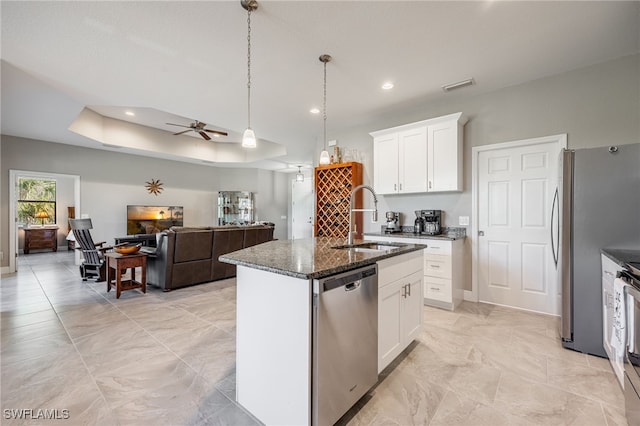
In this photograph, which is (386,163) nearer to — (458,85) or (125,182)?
(458,85)

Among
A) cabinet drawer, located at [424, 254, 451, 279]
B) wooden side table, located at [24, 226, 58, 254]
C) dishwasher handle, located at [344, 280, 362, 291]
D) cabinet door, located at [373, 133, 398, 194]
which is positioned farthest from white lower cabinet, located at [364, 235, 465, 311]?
wooden side table, located at [24, 226, 58, 254]

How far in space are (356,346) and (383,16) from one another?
8.19ft

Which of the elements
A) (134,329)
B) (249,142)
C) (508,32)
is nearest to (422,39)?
(508,32)

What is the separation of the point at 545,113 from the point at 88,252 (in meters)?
6.91

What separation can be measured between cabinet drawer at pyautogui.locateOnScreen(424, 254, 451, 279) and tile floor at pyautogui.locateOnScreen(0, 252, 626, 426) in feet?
1.46

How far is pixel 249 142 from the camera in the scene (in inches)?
104

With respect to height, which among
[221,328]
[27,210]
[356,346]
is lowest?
[221,328]

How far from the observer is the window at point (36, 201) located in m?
8.46

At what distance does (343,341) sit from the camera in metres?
1.49

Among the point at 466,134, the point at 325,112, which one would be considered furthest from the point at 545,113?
the point at 325,112

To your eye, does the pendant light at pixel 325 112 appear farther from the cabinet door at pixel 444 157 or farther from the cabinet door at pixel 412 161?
the cabinet door at pixel 444 157

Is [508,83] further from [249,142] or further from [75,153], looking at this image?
[75,153]

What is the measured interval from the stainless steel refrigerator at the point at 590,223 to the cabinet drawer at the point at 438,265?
108 centimetres

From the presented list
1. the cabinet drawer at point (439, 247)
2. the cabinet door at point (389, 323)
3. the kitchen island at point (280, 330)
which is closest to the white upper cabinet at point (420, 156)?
the cabinet drawer at point (439, 247)
